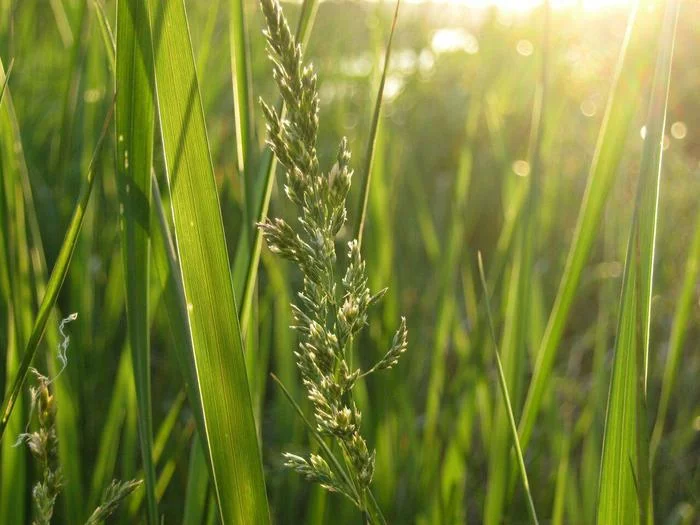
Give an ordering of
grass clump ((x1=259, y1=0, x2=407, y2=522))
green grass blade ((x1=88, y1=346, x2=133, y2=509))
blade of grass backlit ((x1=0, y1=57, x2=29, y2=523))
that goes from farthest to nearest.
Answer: green grass blade ((x1=88, y1=346, x2=133, y2=509)) → blade of grass backlit ((x1=0, y1=57, x2=29, y2=523)) → grass clump ((x1=259, y1=0, x2=407, y2=522))

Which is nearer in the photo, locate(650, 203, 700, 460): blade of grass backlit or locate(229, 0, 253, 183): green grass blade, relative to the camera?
locate(229, 0, 253, 183): green grass blade

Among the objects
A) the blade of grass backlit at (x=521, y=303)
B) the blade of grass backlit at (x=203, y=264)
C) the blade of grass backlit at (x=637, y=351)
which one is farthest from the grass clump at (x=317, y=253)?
the blade of grass backlit at (x=521, y=303)

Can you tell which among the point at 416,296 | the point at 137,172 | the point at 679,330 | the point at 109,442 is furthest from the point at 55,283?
the point at 416,296

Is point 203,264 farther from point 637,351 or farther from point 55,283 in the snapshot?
point 637,351

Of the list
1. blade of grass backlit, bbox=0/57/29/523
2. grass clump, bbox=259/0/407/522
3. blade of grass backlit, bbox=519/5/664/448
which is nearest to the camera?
grass clump, bbox=259/0/407/522

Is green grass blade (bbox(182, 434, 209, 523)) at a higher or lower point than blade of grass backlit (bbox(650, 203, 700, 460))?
lower

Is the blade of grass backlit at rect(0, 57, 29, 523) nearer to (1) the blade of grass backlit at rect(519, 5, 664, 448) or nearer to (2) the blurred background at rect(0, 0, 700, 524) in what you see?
(2) the blurred background at rect(0, 0, 700, 524)

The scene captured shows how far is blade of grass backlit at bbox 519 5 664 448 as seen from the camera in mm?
598

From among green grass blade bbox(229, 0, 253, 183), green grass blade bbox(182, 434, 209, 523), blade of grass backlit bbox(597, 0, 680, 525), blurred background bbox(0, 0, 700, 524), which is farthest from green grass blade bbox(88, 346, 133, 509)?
blade of grass backlit bbox(597, 0, 680, 525)

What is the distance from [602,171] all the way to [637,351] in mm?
176

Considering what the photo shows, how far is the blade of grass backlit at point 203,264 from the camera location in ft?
1.69

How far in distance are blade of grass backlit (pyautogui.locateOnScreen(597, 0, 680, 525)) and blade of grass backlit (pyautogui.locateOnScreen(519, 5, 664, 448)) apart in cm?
6

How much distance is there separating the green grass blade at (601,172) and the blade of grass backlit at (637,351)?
57 mm

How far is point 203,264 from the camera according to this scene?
52cm
